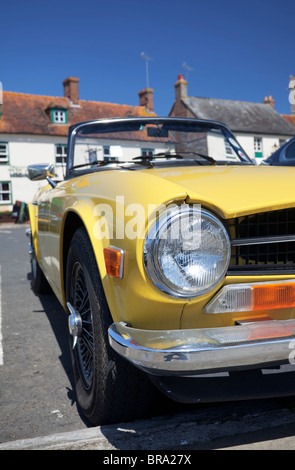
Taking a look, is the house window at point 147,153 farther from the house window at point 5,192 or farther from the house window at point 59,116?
the house window at point 59,116

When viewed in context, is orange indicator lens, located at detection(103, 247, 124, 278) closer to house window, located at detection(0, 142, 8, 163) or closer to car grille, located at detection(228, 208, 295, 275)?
car grille, located at detection(228, 208, 295, 275)

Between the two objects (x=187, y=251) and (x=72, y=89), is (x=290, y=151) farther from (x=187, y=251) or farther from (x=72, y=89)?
(x=72, y=89)

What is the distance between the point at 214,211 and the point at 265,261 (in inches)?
11.9

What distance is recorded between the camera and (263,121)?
3356 cm

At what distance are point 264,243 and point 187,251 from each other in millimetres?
321

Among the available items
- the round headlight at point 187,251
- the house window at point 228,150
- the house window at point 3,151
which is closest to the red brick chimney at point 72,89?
the house window at point 3,151

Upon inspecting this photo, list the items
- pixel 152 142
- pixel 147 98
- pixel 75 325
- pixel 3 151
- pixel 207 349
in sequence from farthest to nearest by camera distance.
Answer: pixel 147 98 → pixel 3 151 → pixel 152 142 → pixel 75 325 → pixel 207 349

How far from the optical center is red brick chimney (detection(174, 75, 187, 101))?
104 feet

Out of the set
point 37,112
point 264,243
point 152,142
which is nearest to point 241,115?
point 37,112

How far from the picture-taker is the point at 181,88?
31.9 metres

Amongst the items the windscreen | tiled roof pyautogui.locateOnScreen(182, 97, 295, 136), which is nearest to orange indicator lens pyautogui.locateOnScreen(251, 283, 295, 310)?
the windscreen

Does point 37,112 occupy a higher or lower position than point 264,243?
higher
